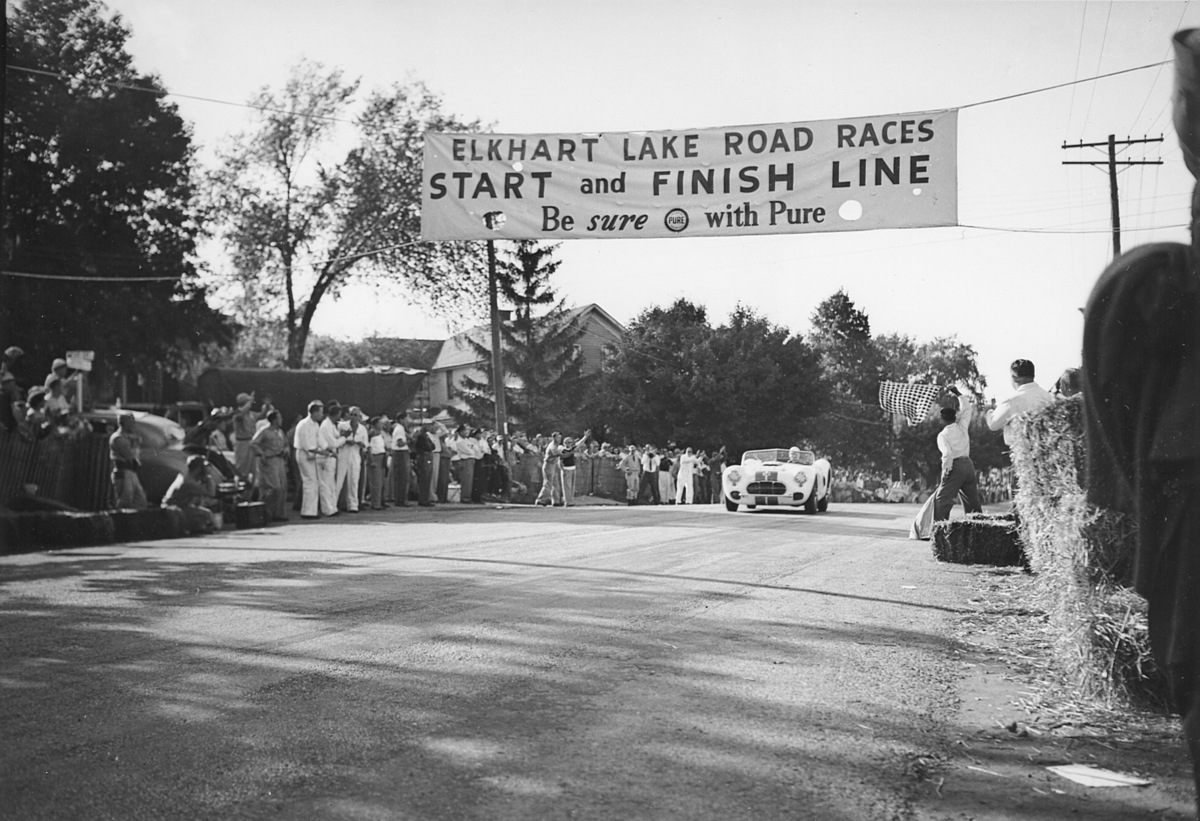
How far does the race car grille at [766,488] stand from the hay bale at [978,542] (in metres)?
10.4

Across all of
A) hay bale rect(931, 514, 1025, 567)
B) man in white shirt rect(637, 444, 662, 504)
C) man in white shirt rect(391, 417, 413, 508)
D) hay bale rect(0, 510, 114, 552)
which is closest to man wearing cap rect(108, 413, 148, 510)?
hay bale rect(0, 510, 114, 552)

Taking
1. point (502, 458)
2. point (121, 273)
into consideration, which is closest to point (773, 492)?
point (502, 458)

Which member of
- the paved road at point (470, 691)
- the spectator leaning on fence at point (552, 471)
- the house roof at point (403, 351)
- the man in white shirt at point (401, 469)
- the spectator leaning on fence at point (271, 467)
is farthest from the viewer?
the house roof at point (403, 351)

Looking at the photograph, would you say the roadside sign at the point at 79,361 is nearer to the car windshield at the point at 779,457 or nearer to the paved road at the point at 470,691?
the paved road at the point at 470,691

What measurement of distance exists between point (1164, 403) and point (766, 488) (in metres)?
19.6

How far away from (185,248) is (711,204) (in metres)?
22.9

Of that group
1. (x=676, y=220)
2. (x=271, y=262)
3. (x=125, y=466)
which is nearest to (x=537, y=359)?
(x=271, y=262)

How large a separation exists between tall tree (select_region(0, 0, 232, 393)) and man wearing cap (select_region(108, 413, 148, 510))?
9.75 metres

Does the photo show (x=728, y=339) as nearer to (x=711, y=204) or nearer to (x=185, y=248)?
(x=185, y=248)

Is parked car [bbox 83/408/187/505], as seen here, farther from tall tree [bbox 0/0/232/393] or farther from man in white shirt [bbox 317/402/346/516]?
tall tree [bbox 0/0/232/393]

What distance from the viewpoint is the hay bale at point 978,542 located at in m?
11.3

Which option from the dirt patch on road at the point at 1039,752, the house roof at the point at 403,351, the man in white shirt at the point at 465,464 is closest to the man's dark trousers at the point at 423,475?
the man in white shirt at the point at 465,464

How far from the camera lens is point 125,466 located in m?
14.6

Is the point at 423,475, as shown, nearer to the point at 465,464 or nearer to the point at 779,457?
the point at 465,464
